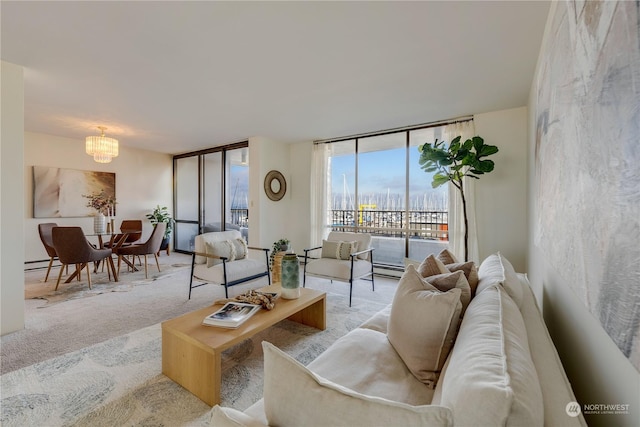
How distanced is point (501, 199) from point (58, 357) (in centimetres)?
482

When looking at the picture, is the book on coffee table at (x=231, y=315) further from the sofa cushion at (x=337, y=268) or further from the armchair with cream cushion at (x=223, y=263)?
the sofa cushion at (x=337, y=268)

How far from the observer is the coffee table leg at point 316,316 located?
2.65 metres

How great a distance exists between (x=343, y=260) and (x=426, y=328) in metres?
2.39

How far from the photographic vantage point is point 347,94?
3.14m

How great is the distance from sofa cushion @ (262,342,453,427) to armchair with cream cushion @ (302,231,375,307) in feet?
8.37

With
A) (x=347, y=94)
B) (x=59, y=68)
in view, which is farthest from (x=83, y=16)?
(x=347, y=94)

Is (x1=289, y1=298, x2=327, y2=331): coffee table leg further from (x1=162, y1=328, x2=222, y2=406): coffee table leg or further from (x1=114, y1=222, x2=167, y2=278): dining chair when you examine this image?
(x1=114, y1=222, x2=167, y2=278): dining chair

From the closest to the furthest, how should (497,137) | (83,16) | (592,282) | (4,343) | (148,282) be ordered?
(592,282) → (83,16) → (4,343) → (497,137) → (148,282)

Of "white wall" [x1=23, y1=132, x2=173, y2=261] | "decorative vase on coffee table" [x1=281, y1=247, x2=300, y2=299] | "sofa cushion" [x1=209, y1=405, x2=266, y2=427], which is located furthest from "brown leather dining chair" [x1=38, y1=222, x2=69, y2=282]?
"sofa cushion" [x1=209, y1=405, x2=266, y2=427]

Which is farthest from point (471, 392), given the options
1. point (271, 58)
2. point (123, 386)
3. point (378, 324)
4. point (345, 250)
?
point (345, 250)

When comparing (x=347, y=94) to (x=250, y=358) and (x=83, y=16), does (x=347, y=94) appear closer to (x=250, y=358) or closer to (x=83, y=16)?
(x=83, y=16)

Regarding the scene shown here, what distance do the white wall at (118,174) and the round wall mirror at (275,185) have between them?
2.86 meters

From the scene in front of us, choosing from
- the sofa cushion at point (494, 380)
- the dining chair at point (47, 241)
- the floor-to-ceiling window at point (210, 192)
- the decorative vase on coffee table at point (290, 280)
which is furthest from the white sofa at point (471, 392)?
the floor-to-ceiling window at point (210, 192)

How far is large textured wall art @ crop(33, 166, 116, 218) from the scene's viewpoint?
4957mm
